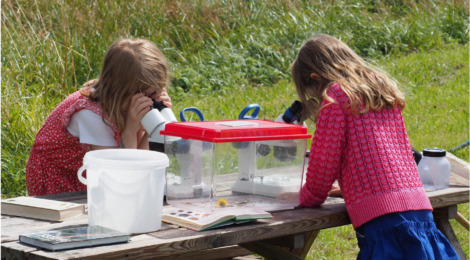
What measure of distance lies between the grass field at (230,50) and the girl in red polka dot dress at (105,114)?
1485 millimetres

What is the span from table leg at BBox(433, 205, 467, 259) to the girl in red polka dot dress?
1.42 m

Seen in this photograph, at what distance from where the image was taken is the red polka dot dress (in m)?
3.64

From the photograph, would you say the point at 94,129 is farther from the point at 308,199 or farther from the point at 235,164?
the point at 308,199

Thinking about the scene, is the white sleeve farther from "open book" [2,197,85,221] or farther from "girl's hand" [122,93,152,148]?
"open book" [2,197,85,221]

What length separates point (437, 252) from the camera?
120 inches

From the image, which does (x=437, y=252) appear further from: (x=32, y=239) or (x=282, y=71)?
(x=282, y=71)

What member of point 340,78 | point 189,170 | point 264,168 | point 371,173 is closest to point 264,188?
point 264,168

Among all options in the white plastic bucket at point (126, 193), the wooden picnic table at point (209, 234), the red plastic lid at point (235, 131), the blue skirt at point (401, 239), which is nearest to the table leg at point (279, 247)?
the wooden picnic table at point (209, 234)

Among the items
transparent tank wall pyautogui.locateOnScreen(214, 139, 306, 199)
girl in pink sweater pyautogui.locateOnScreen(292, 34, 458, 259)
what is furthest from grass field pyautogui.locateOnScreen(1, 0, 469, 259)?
transparent tank wall pyautogui.locateOnScreen(214, 139, 306, 199)

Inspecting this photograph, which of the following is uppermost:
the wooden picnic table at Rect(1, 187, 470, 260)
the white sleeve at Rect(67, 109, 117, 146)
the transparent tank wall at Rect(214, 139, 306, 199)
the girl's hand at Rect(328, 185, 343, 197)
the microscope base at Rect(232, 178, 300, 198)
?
the white sleeve at Rect(67, 109, 117, 146)

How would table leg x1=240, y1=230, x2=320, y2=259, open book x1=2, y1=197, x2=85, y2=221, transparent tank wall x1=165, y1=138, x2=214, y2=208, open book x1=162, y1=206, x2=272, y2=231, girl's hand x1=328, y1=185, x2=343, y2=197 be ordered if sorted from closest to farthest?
open book x1=162, y1=206, x2=272, y2=231 → open book x1=2, y1=197, x2=85, y2=221 → transparent tank wall x1=165, y1=138, x2=214, y2=208 → table leg x1=240, y1=230, x2=320, y2=259 → girl's hand x1=328, y1=185, x2=343, y2=197

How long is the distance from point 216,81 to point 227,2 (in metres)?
1.82

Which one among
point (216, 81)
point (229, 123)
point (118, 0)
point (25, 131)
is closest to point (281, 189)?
point (229, 123)

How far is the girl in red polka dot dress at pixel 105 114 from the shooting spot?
349cm
